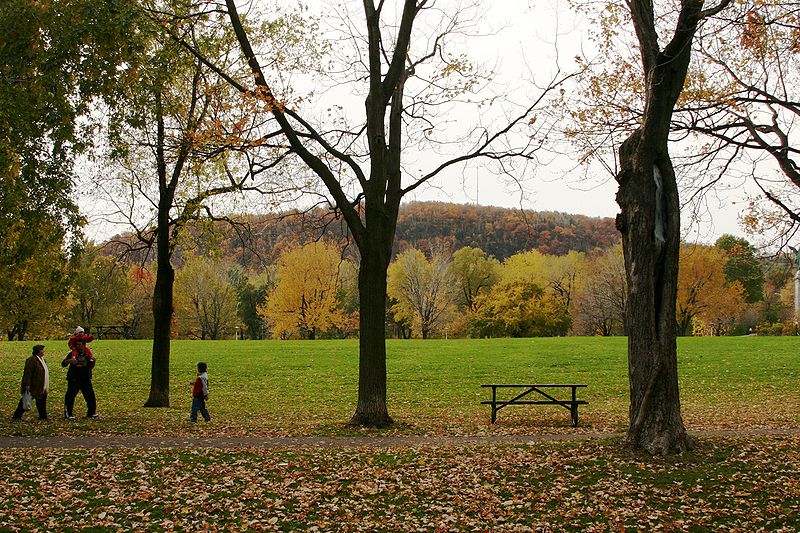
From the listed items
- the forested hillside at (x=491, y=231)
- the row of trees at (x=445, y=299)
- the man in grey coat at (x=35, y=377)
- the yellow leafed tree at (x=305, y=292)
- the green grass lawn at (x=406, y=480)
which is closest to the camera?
the green grass lawn at (x=406, y=480)

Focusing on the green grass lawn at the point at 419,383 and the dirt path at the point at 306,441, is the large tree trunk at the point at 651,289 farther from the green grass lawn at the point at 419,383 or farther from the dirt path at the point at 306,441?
the green grass lawn at the point at 419,383

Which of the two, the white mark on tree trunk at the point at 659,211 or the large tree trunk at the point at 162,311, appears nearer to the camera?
the white mark on tree trunk at the point at 659,211

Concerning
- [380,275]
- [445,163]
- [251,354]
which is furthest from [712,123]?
[251,354]

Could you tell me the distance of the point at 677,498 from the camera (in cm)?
855

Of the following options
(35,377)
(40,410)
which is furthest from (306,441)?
(40,410)

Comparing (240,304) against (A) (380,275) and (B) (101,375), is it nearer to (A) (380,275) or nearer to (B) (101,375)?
(B) (101,375)

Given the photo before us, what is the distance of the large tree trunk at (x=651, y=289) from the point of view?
1041 centimetres

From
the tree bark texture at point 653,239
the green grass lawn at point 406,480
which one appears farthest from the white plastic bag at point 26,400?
the tree bark texture at point 653,239

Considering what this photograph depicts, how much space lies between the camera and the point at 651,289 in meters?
10.6

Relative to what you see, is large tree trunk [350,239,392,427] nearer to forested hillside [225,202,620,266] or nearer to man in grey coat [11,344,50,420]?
man in grey coat [11,344,50,420]

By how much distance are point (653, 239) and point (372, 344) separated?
5966 mm

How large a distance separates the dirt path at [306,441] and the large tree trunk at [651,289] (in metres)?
1.38

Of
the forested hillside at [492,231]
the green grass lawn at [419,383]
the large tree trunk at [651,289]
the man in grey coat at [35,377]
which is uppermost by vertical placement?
the forested hillside at [492,231]

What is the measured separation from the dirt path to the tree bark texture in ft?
4.62
